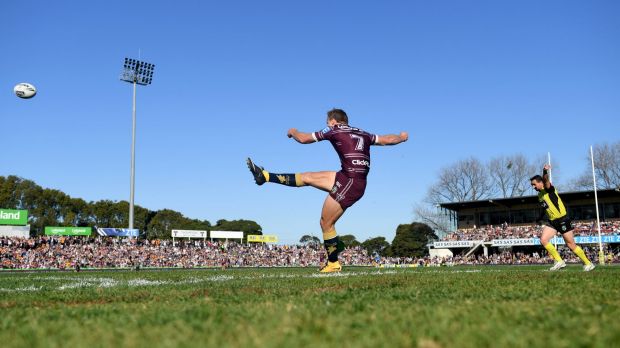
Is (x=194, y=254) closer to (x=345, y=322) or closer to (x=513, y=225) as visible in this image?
(x=513, y=225)

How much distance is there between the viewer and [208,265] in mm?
61500

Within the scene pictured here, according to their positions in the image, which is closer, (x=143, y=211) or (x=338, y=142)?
(x=338, y=142)

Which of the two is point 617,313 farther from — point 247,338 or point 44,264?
point 44,264

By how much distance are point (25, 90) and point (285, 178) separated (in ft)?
82.9

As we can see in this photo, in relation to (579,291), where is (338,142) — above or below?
above

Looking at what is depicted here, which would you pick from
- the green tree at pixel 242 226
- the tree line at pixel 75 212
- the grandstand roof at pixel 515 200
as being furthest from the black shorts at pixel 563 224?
the green tree at pixel 242 226

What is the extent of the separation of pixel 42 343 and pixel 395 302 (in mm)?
2747

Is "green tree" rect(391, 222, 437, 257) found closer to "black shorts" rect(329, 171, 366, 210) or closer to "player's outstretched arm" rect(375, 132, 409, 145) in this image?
"player's outstretched arm" rect(375, 132, 409, 145)

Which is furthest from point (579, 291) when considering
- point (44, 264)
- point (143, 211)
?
point (143, 211)

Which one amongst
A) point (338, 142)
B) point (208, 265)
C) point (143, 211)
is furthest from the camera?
point (143, 211)

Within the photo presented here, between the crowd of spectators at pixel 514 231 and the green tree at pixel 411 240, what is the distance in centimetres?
1572

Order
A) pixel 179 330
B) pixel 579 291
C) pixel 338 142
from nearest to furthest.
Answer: pixel 179 330, pixel 579 291, pixel 338 142

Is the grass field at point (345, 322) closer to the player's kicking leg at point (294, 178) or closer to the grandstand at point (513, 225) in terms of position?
the player's kicking leg at point (294, 178)

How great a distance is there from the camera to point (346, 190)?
8742mm
